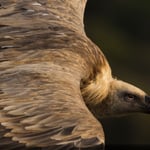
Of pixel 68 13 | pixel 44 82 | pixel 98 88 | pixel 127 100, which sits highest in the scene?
pixel 44 82

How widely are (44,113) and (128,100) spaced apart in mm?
3779

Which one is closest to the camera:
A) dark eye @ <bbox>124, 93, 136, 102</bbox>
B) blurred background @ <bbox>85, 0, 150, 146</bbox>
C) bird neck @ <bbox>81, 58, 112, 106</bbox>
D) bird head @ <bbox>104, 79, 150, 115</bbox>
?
bird neck @ <bbox>81, 58, 112, 106</bbox>

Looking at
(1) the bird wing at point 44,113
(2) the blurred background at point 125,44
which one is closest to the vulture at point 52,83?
(1) the bird wing at point 44,113

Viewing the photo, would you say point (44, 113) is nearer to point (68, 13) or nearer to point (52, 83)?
point (52, 83)

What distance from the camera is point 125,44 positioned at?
131 ft

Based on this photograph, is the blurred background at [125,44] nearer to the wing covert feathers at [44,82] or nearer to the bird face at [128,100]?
the bird face at [128,100]

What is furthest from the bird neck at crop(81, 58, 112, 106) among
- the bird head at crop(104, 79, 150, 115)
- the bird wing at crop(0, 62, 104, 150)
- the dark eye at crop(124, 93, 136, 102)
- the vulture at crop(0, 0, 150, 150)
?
the bird wing at crop(0, 62, 104, 150)

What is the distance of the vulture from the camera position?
10.8 metres

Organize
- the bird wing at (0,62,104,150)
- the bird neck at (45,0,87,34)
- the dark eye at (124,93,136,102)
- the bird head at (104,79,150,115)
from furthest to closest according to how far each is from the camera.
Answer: the dark eye at (124,93,136,102), the bird head at (104,79,150,115), the bird neck at (45,0,87,34), the bird wing at (0,62,104,150)

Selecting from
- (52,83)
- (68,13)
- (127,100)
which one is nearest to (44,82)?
(52,83)

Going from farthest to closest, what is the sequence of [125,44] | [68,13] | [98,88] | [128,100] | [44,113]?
[125,44], [128,100], [68,13], [98,88], [44,113]

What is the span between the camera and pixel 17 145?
10.6m

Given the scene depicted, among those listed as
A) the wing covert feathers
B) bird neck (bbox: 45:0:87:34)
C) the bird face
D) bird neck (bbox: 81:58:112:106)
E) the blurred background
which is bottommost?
the blurred background

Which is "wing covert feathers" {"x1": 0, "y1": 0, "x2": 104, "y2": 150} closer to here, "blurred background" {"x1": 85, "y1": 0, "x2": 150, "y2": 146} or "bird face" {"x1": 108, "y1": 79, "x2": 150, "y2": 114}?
"bird face" {"x1": 108, "y1": 79, "x2": 150, "y2": 114}
